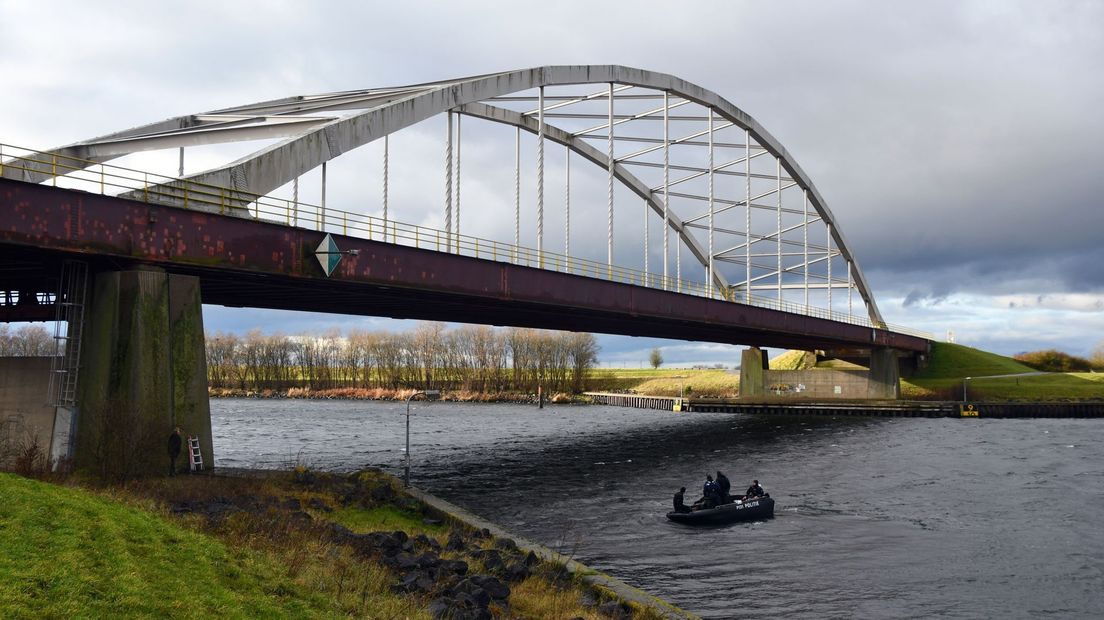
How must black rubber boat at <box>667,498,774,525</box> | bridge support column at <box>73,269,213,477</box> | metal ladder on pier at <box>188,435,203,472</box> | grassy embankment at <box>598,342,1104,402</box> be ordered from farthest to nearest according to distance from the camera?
grassy embankment at <box>598,342,1104,402</box> < black rubber boat at <box>667,498,774,525</box> < metal ladder on pier at <box>188,435,203,472</box> < bridge support column at <box>73,269,213,477</box>

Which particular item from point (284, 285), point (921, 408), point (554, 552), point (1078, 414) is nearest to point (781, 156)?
point (921, 408)

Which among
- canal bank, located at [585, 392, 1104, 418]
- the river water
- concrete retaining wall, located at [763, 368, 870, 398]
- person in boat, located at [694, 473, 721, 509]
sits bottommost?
the river water

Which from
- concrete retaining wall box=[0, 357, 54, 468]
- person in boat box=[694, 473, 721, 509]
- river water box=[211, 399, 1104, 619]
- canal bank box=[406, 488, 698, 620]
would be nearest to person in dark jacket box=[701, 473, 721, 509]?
person in boat box=[694, 473, 721, 509]

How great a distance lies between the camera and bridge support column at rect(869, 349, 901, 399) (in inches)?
3954

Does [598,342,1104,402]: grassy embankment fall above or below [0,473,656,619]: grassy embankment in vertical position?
above

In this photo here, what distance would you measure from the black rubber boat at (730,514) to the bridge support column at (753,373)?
75.1 metres

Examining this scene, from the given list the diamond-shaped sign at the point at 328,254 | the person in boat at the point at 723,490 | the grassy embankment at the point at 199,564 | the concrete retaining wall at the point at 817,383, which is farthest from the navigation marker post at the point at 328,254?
the concrete retaining wall at the point at 817,383

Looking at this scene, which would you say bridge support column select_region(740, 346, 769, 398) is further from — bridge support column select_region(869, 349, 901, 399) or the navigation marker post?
the navigation marker post

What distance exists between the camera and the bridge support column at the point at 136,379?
23.8 m

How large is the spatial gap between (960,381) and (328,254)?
3770 inches

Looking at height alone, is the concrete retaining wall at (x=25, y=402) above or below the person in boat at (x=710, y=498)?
above

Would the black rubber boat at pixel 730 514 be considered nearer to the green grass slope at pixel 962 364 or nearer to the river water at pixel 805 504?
the river water at pixel 805 504

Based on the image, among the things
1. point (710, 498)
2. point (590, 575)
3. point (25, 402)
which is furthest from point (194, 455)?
point (710, 498)

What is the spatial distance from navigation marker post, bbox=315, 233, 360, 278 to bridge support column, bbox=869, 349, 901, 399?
8479 cm
